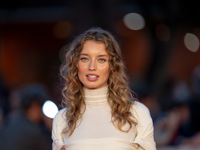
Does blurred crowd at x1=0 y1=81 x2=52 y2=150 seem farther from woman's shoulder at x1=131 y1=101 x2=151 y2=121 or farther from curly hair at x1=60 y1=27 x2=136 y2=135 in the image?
woman's shoulder at x1=131 y1=101 x2=151 y2=121

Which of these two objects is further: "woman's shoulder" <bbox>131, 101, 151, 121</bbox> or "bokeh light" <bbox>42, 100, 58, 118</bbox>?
"bokeh light" <bbox>42, 100, 58, 118</bbox>

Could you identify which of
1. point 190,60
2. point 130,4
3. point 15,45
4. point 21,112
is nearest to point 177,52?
point 190,60

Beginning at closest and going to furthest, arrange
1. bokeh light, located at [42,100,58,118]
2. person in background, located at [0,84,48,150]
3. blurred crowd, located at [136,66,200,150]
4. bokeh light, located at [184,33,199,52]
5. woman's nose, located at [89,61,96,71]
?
woman's nose, located at [89,61,96,71], person in background, located at [0,84,48,150], bokeh light, located at [42,100,58,118], blurred crowd, located at [136,66,200,150], bokeh light, located at [184,33,199,52]

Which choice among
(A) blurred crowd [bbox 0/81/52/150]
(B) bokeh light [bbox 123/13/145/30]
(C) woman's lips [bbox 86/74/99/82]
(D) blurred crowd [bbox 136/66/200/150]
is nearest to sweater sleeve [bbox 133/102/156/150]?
(C) woman's lips [bbox 86/74/99/82]

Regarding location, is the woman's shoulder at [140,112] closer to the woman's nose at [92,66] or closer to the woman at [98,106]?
the woman at [98,106]

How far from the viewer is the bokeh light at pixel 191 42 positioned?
274 inches

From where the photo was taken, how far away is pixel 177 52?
24.9ft

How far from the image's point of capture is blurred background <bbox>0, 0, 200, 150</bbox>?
461 cm

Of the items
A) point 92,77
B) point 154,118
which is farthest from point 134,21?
point 92,77

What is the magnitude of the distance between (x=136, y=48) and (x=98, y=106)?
18.1ft

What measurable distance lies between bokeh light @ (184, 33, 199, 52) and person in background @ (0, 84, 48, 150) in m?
4.05

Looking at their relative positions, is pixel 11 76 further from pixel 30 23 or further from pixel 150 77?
pixel 150 77

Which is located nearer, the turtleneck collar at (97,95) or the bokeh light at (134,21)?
the turtleneck collar at (97,95)

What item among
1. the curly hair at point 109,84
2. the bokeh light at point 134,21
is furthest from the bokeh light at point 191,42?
the curly hair at point 109,84
